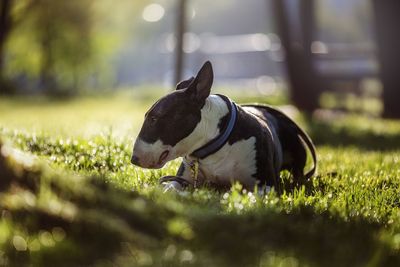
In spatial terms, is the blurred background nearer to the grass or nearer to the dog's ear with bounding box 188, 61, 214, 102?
the dog's ear with bounding box 188, 61, 214, 102

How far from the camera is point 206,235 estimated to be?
13.8 feet

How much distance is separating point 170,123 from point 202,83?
1.44 ft

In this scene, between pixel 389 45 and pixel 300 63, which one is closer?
pixel 389 45

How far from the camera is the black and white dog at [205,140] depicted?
576 centimetres

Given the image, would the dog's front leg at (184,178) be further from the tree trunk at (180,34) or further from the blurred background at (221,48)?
the tree trunk at (180,34)

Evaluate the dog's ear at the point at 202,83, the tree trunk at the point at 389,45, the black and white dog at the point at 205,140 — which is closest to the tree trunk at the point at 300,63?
the tree trunk at the point at 389,45

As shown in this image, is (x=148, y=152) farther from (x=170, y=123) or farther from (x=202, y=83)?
(x=202, y=83)

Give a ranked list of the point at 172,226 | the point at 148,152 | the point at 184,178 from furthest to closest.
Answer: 1. the point at 184,178
2. the point at 148,152
3. the point at 172,226

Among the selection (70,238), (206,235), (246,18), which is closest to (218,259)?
(206,235)

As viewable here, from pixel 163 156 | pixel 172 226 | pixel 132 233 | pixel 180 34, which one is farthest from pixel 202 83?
pixel 180 34

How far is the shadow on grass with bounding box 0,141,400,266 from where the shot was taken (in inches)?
149

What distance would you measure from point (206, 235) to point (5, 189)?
1245 millimetres

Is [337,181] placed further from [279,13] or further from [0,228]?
[279,13]

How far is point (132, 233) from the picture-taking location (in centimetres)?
396
